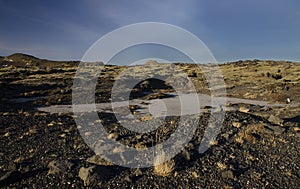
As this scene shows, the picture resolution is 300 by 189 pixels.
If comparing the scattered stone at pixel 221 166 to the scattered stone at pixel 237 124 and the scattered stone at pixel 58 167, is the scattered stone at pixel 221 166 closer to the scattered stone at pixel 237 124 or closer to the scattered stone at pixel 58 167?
the scattered stone at pixel 237 124

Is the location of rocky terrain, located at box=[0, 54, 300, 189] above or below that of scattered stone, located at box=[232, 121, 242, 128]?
below

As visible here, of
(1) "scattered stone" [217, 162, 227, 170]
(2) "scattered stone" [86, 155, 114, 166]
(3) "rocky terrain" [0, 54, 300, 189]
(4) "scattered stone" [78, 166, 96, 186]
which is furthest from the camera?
(2) "scattered stone" [86, 155, 114, 166]

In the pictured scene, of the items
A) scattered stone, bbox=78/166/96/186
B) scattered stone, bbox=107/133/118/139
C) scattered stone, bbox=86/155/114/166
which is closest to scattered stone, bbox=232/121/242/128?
scattered stone, bbox=107/133/118/139

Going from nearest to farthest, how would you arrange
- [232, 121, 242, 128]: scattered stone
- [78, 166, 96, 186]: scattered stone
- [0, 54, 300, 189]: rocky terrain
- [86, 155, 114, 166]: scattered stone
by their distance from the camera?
[78, 166, 96, 186]: scattered stone → [0, 54, 300, 189]: rocky terrain → [86, 155, 114, 166]: scattered stone → [232, 121, 242, 128]: scattered stone

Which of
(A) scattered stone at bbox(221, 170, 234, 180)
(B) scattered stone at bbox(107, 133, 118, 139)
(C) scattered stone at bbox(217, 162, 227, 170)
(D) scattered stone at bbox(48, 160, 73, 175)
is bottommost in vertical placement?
(D) scattered stone at bbox(48, 160, 73, 175)

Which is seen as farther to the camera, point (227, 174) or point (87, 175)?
point (227, 174)

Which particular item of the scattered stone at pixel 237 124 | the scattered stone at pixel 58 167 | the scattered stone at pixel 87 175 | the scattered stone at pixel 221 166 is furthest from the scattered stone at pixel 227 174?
the scattered stone at pixel 237 124

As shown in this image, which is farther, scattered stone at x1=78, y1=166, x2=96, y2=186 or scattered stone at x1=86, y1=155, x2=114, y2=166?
scattered stone at x1=86, y1=155, x2=114, y2=166

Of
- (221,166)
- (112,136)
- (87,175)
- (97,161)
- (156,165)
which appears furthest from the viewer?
(112,136)

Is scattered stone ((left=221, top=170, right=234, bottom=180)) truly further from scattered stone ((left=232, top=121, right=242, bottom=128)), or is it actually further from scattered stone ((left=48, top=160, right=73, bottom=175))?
scattered stone ((left=232, top=121, right=242, bottom=128))

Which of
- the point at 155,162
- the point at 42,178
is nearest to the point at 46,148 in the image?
the point at 42,178

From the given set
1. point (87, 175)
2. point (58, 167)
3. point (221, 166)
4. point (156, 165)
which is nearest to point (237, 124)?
point (221, 166)

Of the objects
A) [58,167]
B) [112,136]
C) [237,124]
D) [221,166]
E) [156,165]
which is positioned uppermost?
[237,124]

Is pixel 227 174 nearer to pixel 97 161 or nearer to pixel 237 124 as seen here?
pixel 97 161
